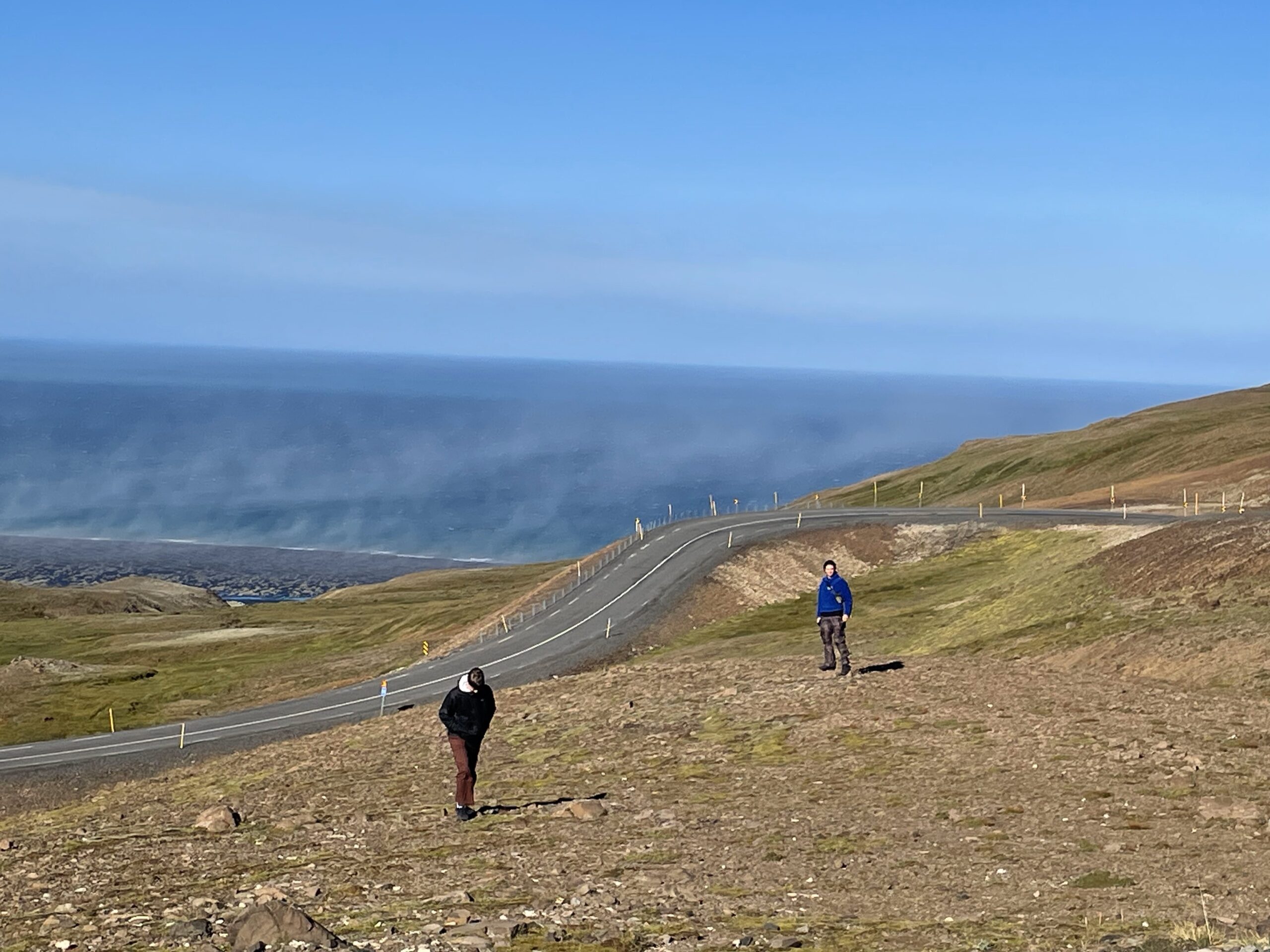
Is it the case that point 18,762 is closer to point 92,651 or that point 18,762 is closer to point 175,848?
point 175,848

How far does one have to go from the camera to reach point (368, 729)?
3275 cm

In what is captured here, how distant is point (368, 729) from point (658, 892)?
1988 cm

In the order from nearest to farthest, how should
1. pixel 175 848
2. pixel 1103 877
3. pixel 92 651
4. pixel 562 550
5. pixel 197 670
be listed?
pixel 1103 877 < pixel 175 848 < pixel 197 670 < pixel 92 651 < pixel 562 550

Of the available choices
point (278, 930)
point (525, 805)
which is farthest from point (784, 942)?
point (525, 805)

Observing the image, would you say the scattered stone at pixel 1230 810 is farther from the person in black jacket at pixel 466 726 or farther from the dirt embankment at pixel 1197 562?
the dirt embankment at pixel 1197 562

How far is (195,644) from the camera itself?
273 ft

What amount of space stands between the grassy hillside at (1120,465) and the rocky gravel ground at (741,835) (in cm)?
5008

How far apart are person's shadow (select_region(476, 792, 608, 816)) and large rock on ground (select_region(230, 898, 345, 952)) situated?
7.07m

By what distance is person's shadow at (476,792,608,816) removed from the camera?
19750 mm

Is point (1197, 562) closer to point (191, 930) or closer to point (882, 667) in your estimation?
point (882, 667)

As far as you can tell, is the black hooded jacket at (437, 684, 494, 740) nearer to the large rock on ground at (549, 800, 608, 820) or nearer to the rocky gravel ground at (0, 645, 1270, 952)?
the rocky gravel ground at (0, 645, 1270, 952)

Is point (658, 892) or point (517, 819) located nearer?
point (658, 892)

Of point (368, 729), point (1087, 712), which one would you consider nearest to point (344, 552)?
point (368, 729)

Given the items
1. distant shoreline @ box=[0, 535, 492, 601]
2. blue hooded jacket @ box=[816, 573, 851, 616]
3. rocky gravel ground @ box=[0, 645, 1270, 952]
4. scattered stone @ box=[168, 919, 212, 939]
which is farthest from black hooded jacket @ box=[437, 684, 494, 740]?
distant shoreline @ box=[0, 535, 492, 601]
